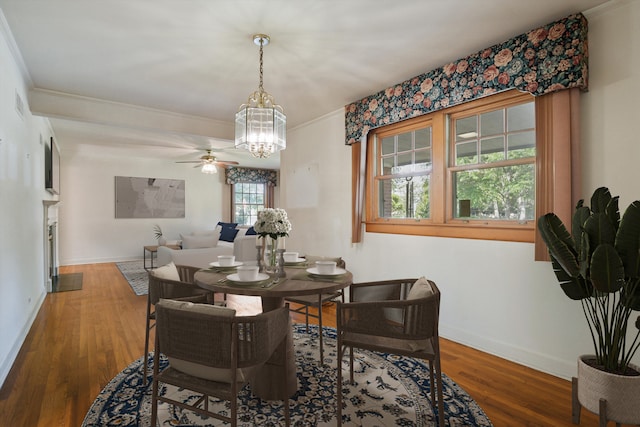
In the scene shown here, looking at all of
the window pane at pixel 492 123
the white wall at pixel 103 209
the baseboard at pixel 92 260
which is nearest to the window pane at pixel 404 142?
the window pane at pixel 492 123

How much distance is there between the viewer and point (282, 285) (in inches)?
77.8

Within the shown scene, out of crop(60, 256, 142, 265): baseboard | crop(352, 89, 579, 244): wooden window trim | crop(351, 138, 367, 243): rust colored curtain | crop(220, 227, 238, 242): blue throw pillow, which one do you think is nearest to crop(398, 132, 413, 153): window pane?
crop(352, 89, 579, 244): wooden window trim

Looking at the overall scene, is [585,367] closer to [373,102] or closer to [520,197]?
[520,197]

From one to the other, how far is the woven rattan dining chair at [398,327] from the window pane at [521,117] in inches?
65.1

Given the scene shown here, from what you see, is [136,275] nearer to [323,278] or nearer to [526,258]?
[323,278]

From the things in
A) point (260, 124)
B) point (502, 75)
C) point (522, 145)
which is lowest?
point (522, 145)

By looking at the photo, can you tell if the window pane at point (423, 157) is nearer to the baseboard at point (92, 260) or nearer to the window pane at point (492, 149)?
the window pane at point (492, 149)

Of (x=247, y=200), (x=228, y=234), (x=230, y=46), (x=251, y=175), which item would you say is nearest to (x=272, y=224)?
(x=230, y=46)

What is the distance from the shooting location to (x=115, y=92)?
148 inches

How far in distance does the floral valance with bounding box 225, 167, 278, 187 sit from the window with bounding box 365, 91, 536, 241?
634cm

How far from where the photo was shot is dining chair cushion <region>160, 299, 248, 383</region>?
1472 mm

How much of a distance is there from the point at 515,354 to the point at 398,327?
148cm

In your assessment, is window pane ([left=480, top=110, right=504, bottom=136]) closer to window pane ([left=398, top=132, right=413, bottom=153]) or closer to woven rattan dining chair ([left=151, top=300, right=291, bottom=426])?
window pane ([left=398, top=132, right=413, bottom=153])

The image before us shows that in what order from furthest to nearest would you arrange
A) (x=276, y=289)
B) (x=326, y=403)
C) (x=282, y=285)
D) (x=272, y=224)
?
(x=272, y=224)
(x=326, y=403)
(x=282, y=285)
(x=276, y=289)
